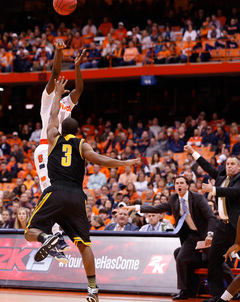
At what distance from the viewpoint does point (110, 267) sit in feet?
34.5

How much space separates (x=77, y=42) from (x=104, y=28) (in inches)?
60.3

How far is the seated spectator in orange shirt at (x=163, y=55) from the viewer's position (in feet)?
69.8

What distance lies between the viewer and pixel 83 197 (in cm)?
809

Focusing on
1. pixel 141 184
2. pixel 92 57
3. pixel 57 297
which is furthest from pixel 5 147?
pixel 57 297

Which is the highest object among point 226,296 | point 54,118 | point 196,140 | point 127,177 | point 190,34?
point 54,118

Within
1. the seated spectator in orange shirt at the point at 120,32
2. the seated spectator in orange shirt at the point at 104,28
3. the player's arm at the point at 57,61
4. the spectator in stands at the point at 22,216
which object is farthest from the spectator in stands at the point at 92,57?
the player's arm at the point at 57,61

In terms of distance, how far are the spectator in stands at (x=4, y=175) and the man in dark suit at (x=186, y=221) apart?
1091cm

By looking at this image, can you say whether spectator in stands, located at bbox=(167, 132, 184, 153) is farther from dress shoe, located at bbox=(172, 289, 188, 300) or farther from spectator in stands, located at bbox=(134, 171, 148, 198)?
dress shoe, located at bbox=(172, 289, 188, 300)

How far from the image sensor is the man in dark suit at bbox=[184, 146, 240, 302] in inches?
343

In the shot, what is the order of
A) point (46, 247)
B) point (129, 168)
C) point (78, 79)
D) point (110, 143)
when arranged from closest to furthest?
point (46, 247), point (78, 79), point (129, 168), point (110, 143)

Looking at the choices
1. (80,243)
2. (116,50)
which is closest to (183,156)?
(116,50)

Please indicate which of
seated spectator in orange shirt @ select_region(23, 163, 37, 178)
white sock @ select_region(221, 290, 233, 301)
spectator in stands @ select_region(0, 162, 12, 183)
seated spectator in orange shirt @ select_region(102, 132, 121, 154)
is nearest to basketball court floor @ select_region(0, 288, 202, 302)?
white sock @ select_region(221, 290, 233, 301)

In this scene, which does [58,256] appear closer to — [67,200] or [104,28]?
[67,200]

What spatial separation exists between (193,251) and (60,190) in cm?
289
